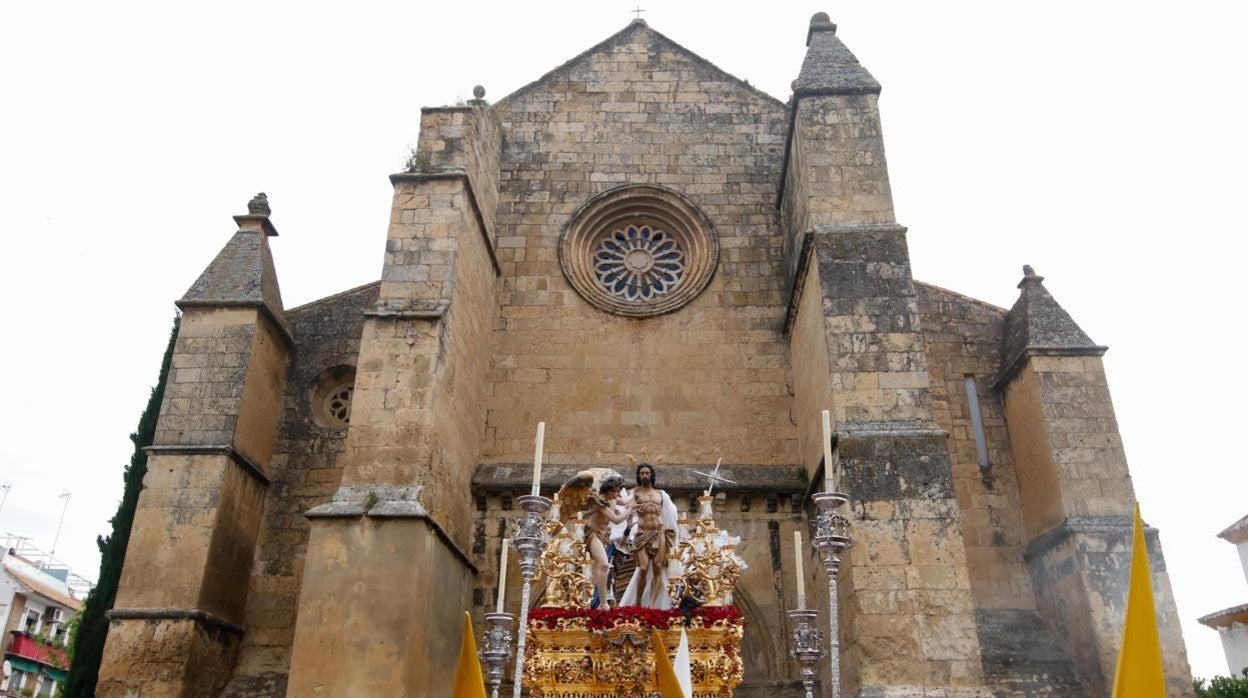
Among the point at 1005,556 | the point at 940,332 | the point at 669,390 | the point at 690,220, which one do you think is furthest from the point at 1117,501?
the point at 690,220

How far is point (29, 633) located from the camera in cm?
3130

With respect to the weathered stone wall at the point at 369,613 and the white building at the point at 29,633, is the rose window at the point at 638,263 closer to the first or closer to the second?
the weathered stone wall at the point at 369,613

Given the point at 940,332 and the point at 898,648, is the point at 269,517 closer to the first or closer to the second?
the point at 898,648

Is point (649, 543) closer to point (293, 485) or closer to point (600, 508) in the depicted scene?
point (600, 508)

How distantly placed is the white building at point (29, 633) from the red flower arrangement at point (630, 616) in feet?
98.0

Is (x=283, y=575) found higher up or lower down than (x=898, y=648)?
higher up

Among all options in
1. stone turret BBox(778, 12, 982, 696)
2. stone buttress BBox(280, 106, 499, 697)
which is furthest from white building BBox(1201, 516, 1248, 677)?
stone buttress BBox(280, 106, 499, 697)

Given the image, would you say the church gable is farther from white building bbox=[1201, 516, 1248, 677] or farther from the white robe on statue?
white building bbox=[1201, 516, 1248, 677]

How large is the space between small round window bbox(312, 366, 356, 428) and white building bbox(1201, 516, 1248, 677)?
2184cm

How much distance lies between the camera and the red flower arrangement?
17.6ft

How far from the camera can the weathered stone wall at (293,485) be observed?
10211 mm

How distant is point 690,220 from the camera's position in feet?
39.8

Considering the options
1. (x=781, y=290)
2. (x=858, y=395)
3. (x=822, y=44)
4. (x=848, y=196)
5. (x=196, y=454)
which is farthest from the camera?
(x=781, y=290)

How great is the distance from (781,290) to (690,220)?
1614 mm
